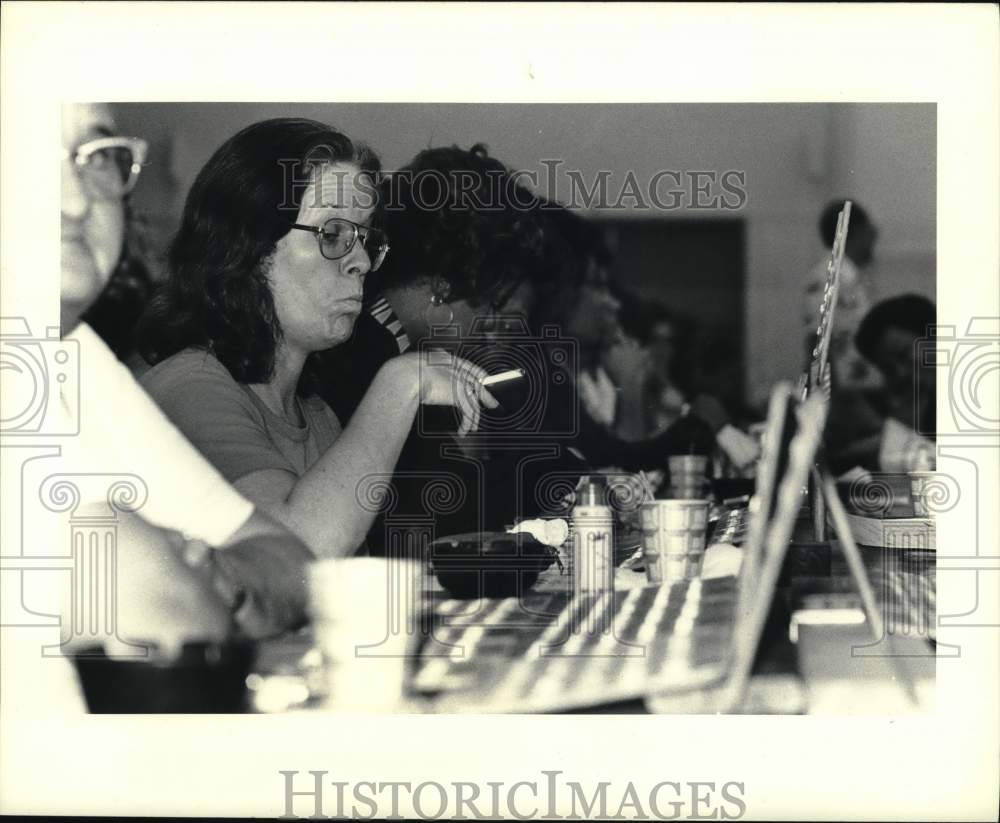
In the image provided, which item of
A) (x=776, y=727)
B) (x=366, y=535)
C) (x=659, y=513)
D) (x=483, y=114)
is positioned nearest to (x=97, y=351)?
(x=366, y=535)

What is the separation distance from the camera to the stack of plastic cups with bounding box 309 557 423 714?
315 cm

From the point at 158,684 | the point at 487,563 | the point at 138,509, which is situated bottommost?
the point at 158,684

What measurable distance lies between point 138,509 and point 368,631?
22.3 inches

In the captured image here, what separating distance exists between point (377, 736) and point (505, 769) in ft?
0.95

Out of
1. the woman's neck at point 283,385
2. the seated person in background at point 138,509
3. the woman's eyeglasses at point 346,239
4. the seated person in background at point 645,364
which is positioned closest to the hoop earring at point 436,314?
the woman's eyeglasses at point 346,239

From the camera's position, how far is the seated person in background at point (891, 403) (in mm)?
3336

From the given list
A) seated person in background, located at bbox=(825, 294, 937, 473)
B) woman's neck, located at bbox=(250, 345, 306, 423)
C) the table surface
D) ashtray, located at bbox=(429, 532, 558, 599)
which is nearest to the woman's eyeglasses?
woman's neck, located at bbox=(250, 345, 306, 423)

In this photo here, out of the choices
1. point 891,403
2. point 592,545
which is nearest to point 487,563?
point 592,545

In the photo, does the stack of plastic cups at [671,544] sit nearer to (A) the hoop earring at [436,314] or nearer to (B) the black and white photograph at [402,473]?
(B) the black and white photograph at [402,473]

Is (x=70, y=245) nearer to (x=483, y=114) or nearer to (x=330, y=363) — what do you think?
(x=330, y=363)

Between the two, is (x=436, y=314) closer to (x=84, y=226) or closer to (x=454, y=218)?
(x=454, y=218)

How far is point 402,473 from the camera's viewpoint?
3188 millimetres

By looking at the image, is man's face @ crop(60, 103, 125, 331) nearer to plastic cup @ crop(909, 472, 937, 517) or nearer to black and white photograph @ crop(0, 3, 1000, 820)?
black and white photograph @ crop(0, 3, 1000, 820)

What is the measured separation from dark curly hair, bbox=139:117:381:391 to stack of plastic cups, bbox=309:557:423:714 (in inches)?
17.5
